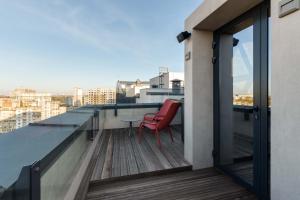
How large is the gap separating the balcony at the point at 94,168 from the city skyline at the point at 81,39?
206 centimetres

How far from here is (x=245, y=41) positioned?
2.10 meters

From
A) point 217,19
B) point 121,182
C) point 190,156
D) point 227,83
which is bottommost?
point 121,182

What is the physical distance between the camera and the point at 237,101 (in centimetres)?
223

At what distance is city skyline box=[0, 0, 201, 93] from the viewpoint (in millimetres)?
6512

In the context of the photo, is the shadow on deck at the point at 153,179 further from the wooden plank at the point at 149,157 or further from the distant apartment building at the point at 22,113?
the distant apartment building at the point at 22,113

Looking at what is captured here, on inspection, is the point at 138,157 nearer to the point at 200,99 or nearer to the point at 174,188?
the point at 174,188

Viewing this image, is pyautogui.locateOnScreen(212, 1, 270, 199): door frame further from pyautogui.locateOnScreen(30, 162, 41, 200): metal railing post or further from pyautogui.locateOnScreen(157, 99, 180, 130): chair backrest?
pyautogui.locateOnScreen(30, 162, 41, 200): metal railing post

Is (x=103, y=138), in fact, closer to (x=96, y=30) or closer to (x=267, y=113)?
(x=267, y=113)

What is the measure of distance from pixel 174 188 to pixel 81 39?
10.7m

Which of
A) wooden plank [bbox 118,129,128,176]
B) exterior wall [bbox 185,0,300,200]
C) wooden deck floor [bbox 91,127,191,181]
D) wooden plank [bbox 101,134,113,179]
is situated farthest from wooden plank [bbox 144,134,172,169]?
exterior wall [bbox 185,0,300,200]

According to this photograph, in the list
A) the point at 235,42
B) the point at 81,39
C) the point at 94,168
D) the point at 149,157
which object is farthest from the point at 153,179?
the point at 81,39

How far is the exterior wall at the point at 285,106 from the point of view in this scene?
1.30 meters

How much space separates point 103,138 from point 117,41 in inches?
382

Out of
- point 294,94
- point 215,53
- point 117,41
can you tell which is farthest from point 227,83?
point 117,41
